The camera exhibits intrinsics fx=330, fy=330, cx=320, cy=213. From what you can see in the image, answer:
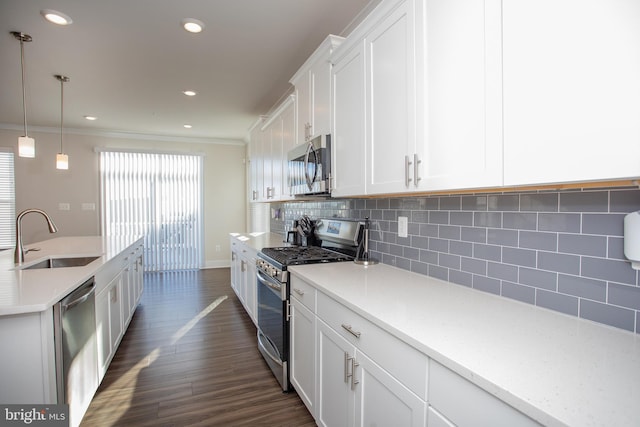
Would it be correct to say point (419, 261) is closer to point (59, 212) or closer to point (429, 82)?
point (429, 82)

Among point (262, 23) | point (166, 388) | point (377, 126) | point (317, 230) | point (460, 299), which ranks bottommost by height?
point (166, 388)

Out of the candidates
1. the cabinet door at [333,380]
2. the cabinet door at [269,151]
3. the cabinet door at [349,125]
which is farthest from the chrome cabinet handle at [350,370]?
the cabinet door at [269,151]

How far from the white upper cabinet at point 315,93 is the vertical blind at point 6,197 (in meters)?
5.42

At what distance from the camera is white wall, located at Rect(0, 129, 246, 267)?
546 cm

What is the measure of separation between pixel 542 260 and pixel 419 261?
0.70 meters

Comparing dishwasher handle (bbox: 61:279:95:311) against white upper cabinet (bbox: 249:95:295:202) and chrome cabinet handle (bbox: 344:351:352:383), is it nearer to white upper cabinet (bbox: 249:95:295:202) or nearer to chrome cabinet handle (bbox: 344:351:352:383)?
chrome cabinet handle (bbox: 344:351:352:383)

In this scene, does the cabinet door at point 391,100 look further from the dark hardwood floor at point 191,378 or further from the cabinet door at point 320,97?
the dark hardwood floor at point 191,378

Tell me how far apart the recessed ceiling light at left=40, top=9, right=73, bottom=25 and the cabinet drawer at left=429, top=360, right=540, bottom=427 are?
3.07m

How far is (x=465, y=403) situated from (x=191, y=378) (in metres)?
2.18

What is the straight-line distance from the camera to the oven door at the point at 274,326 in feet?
7.08

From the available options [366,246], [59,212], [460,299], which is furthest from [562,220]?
[59,212]

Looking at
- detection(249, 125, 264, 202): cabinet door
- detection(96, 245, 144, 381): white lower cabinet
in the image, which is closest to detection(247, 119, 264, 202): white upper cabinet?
detection(249, 125, 264, 202): cabinet door

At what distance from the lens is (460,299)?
4.58 ft

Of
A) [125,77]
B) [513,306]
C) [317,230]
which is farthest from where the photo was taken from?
[125,77]
